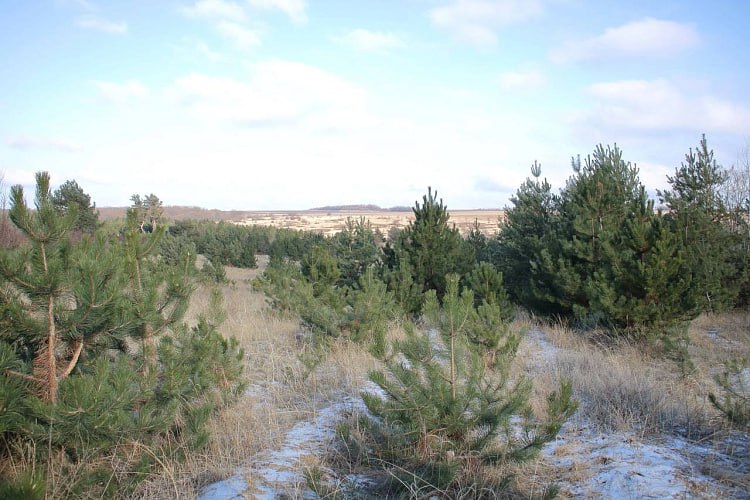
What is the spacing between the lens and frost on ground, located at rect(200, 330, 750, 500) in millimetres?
3219

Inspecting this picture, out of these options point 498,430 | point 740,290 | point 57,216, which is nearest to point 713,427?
point 498,430

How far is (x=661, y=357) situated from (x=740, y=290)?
24.0 feet

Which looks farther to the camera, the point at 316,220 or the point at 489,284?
the point at 316,220

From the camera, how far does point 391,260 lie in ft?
34.3

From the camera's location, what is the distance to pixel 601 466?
3570mm

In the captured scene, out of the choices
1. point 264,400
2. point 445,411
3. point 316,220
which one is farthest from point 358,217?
point 316,220

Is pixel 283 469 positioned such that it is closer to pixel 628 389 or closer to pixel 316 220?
pixel 628 389

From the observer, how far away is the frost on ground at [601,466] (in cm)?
322

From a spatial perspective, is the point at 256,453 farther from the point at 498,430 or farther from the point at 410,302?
the point at 410,302

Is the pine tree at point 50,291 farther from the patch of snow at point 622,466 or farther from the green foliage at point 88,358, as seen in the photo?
the patch of snow at point 622,466

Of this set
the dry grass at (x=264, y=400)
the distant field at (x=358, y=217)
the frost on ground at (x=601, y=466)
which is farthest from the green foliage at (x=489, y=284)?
the distant field at (x=358, y=217)

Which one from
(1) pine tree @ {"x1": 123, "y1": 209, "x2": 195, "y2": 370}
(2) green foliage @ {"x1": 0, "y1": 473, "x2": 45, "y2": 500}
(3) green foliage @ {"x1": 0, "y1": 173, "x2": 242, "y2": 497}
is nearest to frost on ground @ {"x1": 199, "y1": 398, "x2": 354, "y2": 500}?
(3) green foliage @ {"x1": 0, "y1": 173, "x2": 242, "y2": 497}

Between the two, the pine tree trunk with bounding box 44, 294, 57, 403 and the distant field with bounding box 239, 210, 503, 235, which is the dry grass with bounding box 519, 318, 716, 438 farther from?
the distant field with bounding box 239, 210, 503, 235

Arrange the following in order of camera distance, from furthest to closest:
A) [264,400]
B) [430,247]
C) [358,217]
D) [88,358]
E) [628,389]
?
[358,217]
[430,247]
[264,400]
[628,389]
[88,358]
